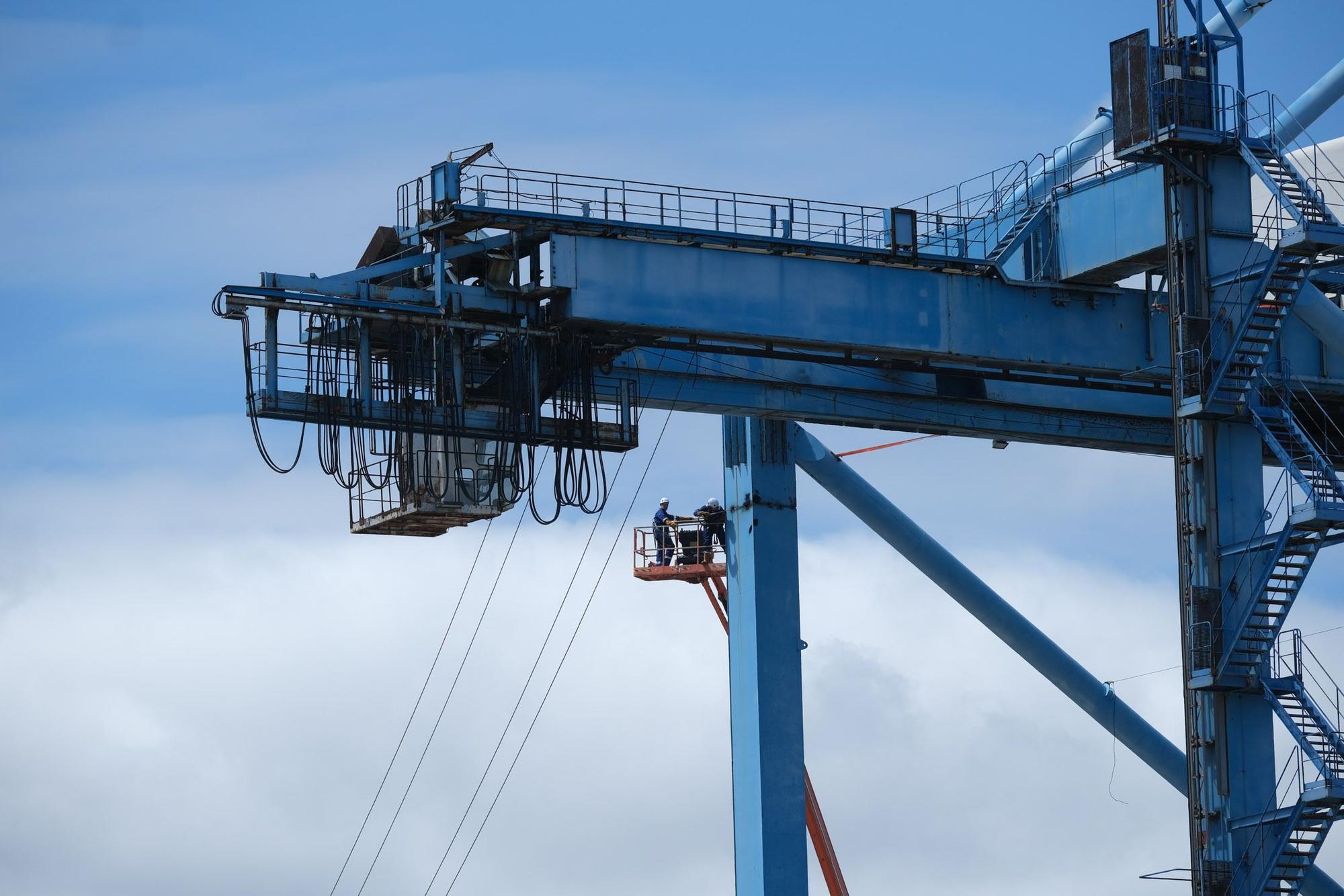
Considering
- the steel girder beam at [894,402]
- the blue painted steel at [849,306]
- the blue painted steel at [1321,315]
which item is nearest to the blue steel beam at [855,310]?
the blue painted steel at [849,306]

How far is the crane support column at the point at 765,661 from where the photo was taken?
35.4 meters

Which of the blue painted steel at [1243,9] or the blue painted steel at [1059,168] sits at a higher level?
the blue painted steel at [1243,9]

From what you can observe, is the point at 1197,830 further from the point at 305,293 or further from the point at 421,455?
the point at 305,293

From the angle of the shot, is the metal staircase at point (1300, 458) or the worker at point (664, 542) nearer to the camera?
the metal staircase at point (1300, 458)

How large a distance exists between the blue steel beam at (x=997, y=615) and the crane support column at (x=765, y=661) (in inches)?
34.5

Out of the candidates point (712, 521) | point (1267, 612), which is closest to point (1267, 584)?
point (1267, 612)

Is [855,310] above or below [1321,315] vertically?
above

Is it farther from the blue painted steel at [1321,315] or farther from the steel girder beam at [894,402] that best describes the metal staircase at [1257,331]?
the steel girder beam at [894,402]

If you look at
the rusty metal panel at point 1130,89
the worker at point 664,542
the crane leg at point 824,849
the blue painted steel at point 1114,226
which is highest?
the rusty metal panel at point 1130,89

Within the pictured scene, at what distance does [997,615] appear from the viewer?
132ft

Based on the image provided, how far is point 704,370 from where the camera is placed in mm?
34688

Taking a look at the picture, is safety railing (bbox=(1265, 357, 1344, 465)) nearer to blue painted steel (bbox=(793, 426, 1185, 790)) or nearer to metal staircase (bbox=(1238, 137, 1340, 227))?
metal staircase (bbox=(1238, 137, 1340, 227))

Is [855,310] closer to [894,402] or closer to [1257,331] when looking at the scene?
[894,402]

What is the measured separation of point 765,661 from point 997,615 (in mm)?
5860
